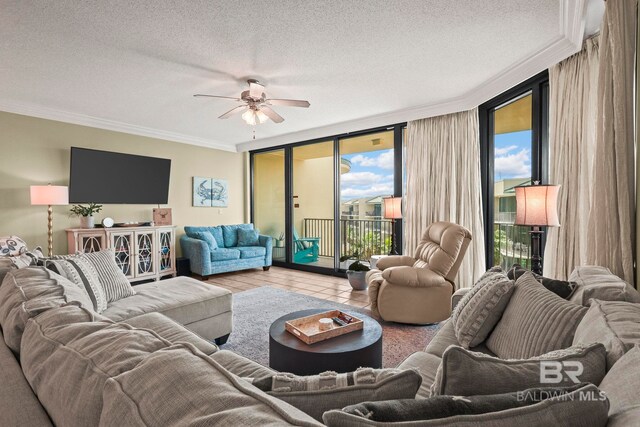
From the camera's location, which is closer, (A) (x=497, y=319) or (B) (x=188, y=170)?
(A) (x=497, y=319)

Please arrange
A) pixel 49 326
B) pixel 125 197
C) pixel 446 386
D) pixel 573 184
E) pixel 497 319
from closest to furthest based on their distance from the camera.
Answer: pixel 446 386 → pixel 49 326 → pixel 497 319 → pixel 573 184 → pixel 125 197

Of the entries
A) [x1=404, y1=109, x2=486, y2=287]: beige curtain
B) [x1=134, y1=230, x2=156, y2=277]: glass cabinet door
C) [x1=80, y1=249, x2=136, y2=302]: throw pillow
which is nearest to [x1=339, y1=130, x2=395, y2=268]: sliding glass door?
[x1=404, y1=109, x2=486, y2=287]: beige curtain

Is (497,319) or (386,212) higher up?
(386,212)

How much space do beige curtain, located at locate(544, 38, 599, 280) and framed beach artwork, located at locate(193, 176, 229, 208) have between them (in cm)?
552

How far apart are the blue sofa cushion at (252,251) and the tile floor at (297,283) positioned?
1.05ft

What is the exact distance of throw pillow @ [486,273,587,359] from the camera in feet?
3.99

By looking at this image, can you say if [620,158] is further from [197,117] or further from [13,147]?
[13,147]

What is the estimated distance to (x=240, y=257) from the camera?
18.8ft

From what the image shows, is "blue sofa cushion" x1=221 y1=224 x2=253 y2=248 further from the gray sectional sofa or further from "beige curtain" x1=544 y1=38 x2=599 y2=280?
"beige curtain" x1=544 y1=38 x2=599 y2=280

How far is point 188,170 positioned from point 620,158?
5972mm

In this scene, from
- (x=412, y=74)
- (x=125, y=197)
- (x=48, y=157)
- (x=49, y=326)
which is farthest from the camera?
(x=125, y=197)

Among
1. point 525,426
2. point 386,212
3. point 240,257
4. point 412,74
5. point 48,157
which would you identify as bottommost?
point 240,257

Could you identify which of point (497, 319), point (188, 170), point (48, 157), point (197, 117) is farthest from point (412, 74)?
point (48, 157)

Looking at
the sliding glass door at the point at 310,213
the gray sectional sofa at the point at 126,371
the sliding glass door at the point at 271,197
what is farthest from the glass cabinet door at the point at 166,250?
the gray sectional sofa at the point at 126,371
